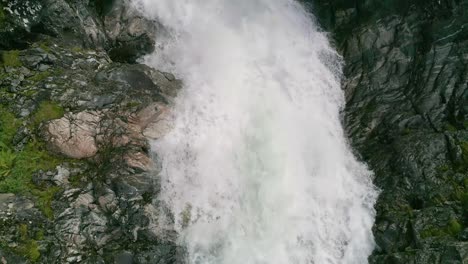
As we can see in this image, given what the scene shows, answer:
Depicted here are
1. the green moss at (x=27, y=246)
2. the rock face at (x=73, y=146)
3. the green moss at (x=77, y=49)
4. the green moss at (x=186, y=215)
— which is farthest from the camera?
the green moss at (x=77, y=49)

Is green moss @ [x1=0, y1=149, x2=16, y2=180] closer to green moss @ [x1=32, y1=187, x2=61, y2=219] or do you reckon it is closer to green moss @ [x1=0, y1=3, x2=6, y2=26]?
green moss @ [x1=32, y1=187, x2=61, y2=219]

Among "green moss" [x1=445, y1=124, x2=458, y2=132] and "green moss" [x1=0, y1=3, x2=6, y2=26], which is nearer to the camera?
"green moss" [x1=0, y1=3, x2=6, y2=26]

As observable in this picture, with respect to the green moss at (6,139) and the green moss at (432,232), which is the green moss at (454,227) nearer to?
the green moss at (432,232)

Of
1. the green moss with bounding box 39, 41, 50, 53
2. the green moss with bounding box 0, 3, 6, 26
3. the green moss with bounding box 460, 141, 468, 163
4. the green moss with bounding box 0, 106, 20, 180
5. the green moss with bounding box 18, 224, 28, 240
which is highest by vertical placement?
the green moss with bounding box 460, 141, 468, 163

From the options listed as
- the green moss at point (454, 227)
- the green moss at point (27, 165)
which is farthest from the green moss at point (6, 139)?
the green moss at point (454, 227)

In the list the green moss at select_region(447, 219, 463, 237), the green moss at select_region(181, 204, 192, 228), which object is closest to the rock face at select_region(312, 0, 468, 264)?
the green moss at select_region(447, 219, 463, 237)

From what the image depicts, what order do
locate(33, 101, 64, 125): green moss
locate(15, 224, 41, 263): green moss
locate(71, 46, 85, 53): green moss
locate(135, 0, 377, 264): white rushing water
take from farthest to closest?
locate(71, 46, 85, 53): green moss < locate(135, 0, 377, 264): white rushing water < locate(33, 101, 64, 125): green moss < locate(15, 224, 41, 263): green moss
